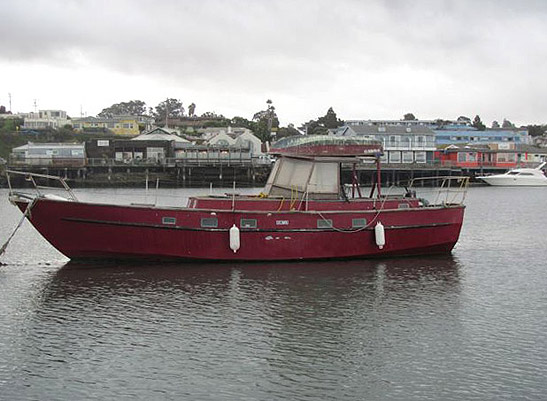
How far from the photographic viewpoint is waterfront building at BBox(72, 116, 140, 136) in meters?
117

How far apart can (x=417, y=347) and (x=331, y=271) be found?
728 cm

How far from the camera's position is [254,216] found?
2172 centimetres

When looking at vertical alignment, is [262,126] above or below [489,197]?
above

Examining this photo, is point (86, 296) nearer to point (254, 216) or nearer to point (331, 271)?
point (254, 216)

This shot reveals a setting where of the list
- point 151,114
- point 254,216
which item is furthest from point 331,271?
point 151,114

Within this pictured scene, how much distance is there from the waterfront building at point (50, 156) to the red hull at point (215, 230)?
55744 mm

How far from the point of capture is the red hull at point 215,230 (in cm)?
2116

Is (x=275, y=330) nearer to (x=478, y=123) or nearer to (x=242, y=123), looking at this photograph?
(x=242, y=123)

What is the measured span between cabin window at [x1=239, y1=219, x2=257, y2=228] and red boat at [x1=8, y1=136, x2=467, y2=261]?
3 centimetres

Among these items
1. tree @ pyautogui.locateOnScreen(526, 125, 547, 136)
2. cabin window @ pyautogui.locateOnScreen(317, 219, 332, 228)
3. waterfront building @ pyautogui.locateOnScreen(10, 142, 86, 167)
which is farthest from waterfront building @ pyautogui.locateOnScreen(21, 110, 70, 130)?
tree @ pyautogui.locateOnScreen(526, 125, 547, 136)

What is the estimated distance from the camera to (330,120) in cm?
14338

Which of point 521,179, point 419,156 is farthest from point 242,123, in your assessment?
point 521,179

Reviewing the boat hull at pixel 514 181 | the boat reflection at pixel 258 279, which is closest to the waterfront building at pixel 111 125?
the boat hull at pixel 514 181

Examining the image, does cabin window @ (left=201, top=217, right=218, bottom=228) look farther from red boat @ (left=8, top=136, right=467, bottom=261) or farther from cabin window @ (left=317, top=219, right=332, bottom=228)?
cabin window @ (left=317, top=219, right=332, bottom=228)
